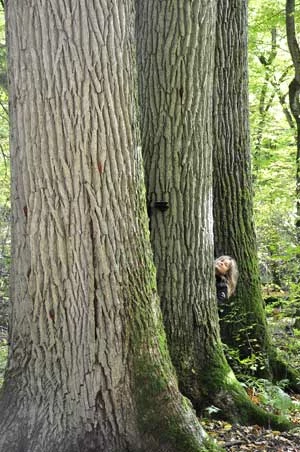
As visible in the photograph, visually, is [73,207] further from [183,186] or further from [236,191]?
[236,191]

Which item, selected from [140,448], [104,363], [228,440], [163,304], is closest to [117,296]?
[104,363]

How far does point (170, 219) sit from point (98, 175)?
4.87 ft

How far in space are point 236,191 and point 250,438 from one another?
281cm

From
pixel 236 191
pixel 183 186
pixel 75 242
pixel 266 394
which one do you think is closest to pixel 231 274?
pixel 236 191

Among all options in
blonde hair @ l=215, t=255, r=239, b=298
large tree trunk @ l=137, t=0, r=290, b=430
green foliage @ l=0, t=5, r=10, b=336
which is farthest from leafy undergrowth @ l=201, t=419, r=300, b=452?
green foliage @ l=0, t=5, r=10, b=336

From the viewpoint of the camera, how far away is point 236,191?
246 inches

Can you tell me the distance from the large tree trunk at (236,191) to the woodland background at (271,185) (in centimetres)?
42

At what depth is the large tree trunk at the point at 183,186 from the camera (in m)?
4.70

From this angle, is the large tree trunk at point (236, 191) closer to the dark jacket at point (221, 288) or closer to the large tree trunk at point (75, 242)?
the dark jacket at point (221, 288)

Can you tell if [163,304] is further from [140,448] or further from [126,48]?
[126,48]

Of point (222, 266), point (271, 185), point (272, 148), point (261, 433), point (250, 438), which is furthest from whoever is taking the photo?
point (272, 148)

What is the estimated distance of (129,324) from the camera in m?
3.46

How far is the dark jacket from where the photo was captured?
5863 millimetres

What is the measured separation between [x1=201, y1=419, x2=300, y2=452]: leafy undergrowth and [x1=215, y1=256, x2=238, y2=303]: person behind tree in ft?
5.35
